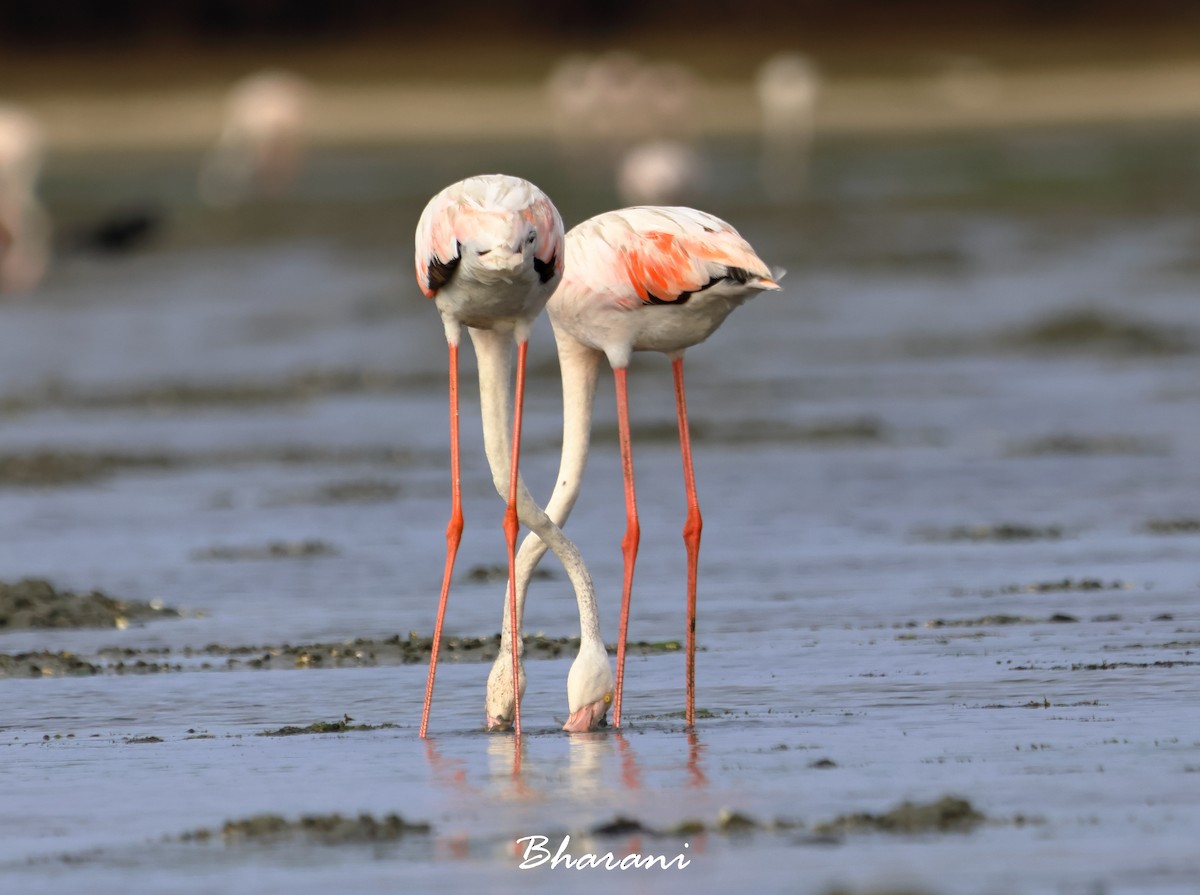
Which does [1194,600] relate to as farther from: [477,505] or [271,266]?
[271,266]

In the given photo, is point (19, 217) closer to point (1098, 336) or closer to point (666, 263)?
point (1098, 336)

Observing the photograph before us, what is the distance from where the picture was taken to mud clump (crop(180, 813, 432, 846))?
5.29 m

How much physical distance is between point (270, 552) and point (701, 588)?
2.05 meters

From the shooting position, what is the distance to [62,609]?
29.0 ft

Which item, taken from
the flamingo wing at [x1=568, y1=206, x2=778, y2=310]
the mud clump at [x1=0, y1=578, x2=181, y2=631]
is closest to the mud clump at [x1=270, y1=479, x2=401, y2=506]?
the mud clump at [x1=0, y1=578, x2=181, y2=631]

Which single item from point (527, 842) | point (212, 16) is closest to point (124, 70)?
point (212, 16)

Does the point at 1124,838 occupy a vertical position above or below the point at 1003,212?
below

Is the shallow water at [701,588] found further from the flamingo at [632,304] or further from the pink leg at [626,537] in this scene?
the flamingo at [632,304]

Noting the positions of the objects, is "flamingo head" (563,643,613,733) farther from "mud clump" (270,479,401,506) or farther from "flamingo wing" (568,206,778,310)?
→ "mud clump" (270,479,401,506)

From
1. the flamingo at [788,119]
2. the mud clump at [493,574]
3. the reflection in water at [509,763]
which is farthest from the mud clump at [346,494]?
the flamingo at [788,119]

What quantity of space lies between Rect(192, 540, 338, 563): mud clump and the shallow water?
0.25 feet

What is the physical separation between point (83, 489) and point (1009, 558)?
16.5ft

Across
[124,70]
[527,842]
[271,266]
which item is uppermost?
[124,70]

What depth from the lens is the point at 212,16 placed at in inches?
2224
